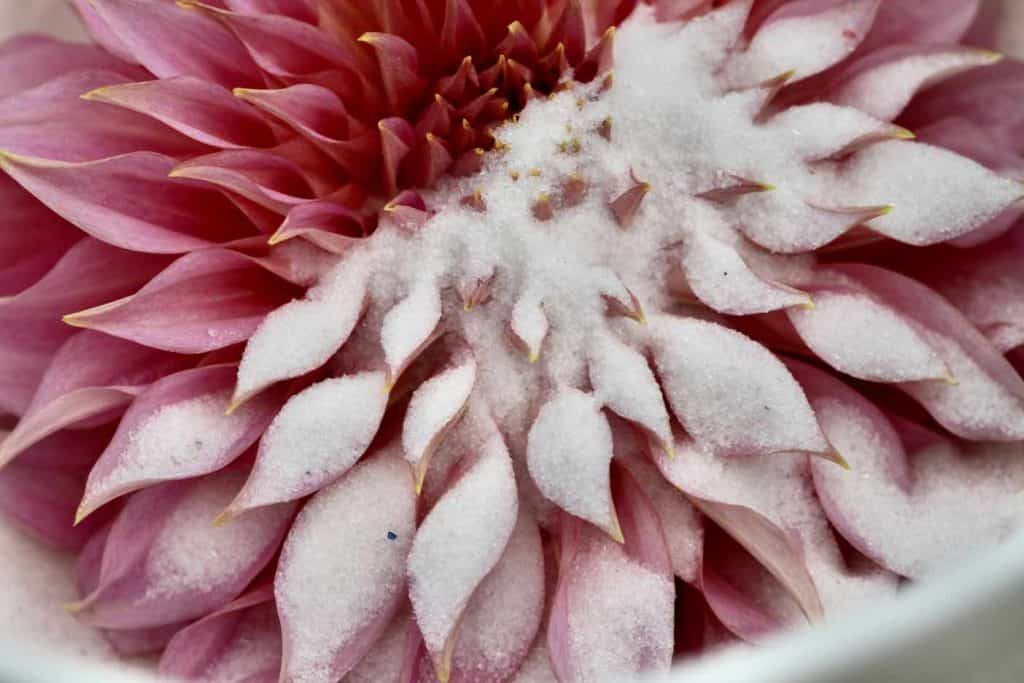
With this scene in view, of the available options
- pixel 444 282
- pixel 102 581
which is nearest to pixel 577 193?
pixel 444 282

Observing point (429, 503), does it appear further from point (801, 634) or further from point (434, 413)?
point (801, 634)

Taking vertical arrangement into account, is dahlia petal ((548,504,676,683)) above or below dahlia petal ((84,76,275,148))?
below

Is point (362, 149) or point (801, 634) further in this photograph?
point (362, 149)

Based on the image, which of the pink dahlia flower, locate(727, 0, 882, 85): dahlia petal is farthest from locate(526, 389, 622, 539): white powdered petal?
locate(727, 0, 882, 85): dahlia petal

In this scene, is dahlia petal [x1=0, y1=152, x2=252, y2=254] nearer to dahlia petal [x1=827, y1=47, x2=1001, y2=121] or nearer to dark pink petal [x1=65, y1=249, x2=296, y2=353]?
dark pink petal [x1=65, y1=249, x2=296, y2=353]

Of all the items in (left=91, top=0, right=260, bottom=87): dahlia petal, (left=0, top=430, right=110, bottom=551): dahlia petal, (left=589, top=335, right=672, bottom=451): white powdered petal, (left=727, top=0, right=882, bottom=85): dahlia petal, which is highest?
(left=91, top=0, right=260, bottom=87): dahlia petal
